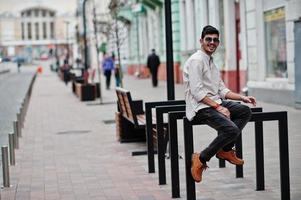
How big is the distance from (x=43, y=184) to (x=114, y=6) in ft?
42.7

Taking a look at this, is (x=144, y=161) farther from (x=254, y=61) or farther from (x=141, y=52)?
(x=141, y=52)

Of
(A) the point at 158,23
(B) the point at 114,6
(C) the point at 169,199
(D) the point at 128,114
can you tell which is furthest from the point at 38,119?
(A) the point at 158,23

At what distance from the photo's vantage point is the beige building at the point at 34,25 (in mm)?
139875

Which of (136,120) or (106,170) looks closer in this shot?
(106,170)

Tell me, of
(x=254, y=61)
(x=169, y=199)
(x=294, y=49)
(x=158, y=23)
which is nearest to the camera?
(x=169, y=199)

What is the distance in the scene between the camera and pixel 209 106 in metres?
7.16

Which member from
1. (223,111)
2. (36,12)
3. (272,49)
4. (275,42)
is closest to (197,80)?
(223,111)

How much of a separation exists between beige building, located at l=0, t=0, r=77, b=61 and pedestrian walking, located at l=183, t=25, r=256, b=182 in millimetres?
126872

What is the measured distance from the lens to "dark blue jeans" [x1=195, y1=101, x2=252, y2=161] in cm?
706

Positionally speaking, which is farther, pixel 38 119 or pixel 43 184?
pixel 38 119

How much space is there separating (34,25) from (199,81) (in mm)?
148861

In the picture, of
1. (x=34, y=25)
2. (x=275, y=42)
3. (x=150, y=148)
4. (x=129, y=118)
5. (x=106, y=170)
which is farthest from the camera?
(x=34, y=25)

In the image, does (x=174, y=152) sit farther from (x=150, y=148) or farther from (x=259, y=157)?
(x=150, y=148)

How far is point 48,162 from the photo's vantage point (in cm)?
1084
